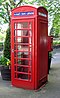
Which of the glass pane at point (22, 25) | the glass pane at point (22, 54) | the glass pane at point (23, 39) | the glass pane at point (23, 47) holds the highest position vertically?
the glass pane at point (22, 25)

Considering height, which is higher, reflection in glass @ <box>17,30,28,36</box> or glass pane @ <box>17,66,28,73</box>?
reflection in glass @ <box>17,30,28,36</box>

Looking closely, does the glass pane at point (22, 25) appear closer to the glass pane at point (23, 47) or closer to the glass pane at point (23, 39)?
the glass pane at point (23, 39)

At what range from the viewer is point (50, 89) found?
762cm

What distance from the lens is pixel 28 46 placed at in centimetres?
762

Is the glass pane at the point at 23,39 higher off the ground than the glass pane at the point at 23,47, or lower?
higher

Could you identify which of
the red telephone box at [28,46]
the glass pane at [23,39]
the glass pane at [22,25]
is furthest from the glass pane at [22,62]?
the glass pane at [22,25]

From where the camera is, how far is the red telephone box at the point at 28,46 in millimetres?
7484

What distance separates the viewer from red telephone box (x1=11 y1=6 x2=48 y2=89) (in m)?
7.48

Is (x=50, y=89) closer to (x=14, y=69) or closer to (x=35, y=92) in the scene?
(x=35, y=92)

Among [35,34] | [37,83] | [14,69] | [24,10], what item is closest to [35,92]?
[37,83]

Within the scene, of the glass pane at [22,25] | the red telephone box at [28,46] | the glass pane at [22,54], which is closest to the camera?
the red telephone box at [28,46]

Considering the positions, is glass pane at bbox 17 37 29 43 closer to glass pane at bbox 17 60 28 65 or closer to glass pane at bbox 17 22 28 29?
glass pane at bbox 17 22 28 29

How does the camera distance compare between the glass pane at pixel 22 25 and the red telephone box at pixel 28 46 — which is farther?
the glass pane at pixel 22 25

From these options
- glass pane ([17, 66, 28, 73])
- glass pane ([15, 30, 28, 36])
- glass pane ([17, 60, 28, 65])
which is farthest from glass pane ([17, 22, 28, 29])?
glass pane ([17, 66, 28, 73])
